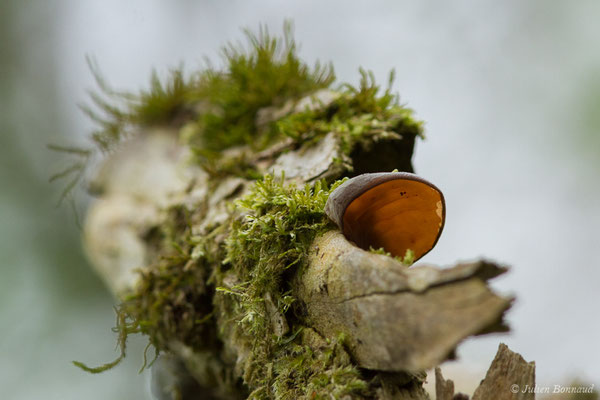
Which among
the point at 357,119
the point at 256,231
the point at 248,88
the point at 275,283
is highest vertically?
the point at 248,88

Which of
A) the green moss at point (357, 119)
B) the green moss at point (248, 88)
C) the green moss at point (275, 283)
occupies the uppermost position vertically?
the green moss at point (248, 88)

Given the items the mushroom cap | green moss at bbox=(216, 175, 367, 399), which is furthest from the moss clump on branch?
the mushroom cap

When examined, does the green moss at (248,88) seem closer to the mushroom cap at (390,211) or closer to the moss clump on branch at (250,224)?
the moss clump on branch at (250,224)

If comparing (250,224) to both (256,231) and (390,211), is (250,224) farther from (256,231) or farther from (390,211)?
(390,211)

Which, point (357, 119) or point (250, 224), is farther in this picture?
point (357, 119)

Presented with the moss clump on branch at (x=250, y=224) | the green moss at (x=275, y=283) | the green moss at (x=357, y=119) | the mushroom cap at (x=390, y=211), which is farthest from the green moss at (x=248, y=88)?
the mushroom cap at (x=390, y=211)

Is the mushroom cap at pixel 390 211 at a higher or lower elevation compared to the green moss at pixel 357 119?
lower

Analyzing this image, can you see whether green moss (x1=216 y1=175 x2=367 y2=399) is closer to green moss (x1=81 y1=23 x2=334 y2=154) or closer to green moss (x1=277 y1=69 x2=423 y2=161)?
green moss (x1=277 y1=69 x2=423 y2=161)

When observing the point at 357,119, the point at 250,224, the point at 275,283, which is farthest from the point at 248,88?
the point at 275,283

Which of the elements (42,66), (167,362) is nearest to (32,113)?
(42,66)
